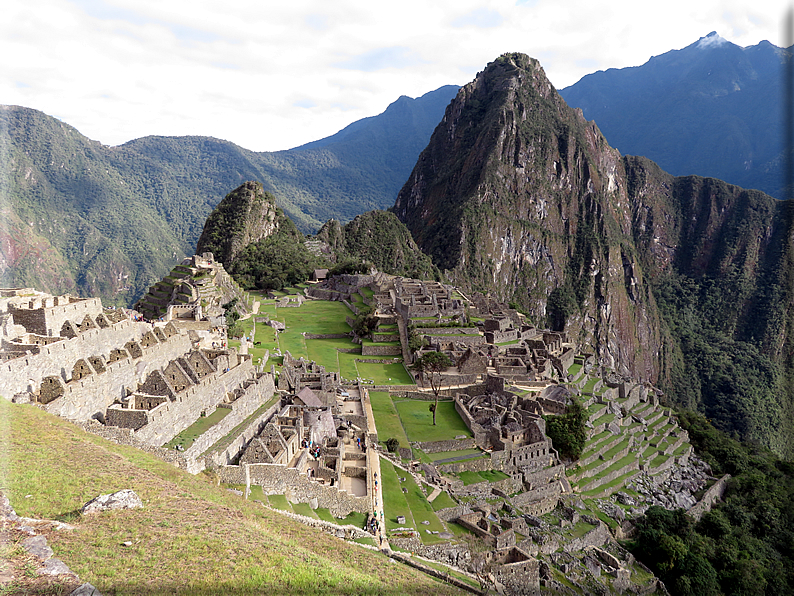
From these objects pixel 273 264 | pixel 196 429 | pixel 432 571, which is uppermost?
pixel 273 264

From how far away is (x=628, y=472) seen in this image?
36.7 meters

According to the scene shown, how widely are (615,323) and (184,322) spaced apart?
160 meters

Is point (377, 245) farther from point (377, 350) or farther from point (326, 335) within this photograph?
point (377, 350)

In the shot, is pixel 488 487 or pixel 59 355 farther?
pixel 488 487

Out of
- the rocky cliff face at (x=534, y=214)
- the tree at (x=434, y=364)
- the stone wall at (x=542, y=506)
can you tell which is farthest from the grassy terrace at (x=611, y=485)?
the rocky cliff face at (x=534, y=214)

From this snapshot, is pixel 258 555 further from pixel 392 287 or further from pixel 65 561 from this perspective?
pixel 392 287

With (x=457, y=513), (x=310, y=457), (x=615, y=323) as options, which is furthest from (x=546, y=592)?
(x=615, y=323)

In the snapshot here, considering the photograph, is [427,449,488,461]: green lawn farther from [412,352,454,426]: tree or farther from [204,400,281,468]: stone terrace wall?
[204,400,281,468]: stone terrace wall

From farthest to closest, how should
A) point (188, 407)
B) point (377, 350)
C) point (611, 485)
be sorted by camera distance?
point (377, 350), point (611, 485), point (188, 407)

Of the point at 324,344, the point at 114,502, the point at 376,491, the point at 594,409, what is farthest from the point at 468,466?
the point at 324,344

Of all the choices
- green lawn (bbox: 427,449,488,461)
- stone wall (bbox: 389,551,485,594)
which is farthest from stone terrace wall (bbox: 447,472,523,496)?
stone wall (bbox: 389,551,485,594)

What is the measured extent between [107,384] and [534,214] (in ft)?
552

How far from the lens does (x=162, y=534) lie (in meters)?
10.3

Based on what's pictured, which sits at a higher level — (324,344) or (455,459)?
(324,344)
